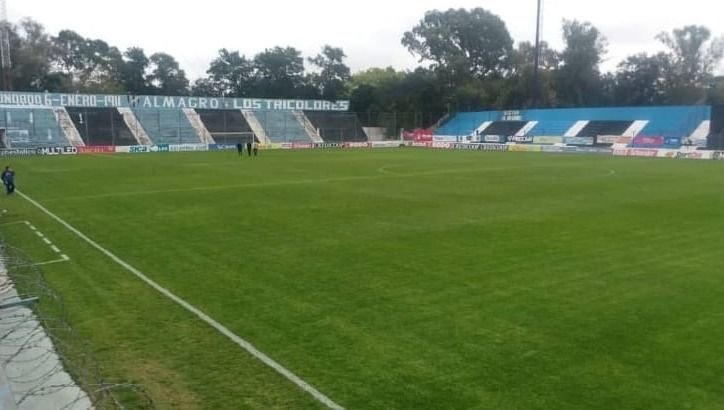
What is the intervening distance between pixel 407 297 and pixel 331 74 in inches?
3697

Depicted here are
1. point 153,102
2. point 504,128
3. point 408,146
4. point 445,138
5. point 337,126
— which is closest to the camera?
point 153,102

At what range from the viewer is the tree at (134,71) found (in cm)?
9856

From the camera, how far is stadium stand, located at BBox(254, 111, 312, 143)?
75375 millimetres

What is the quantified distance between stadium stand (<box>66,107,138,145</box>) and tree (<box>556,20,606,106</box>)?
57.0 meters

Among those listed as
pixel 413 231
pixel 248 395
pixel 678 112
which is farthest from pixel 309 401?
pixel 678 112

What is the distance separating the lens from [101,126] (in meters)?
64.8

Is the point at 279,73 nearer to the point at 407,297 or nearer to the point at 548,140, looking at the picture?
the point at 548,140

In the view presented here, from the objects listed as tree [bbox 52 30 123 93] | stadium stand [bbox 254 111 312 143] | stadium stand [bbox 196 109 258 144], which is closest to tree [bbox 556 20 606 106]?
stadium stand [bbox 254 111 312 143]

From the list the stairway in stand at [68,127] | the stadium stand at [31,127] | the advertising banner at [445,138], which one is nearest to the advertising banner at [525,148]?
the advertising banner at [445,138]

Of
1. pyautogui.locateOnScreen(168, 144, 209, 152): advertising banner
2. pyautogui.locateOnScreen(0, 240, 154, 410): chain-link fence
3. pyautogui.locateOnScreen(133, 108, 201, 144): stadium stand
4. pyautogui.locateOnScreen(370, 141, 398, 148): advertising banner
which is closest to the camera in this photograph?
pyautogui.locateOnScreen(0, 240, 154, 410): chain-link fence

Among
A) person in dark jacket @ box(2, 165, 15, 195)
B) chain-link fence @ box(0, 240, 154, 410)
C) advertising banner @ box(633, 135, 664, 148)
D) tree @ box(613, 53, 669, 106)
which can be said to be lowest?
chain-link fence @ box(0, 240, 154, 410)

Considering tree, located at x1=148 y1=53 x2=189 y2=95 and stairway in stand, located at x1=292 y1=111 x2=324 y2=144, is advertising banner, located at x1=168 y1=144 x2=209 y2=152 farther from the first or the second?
tree, located at x1=148 y1=53 x2=189 y2=95

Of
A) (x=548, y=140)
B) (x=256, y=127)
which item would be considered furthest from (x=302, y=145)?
(x=548, y=140)

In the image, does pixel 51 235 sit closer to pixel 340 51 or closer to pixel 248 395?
pixel 248 395
